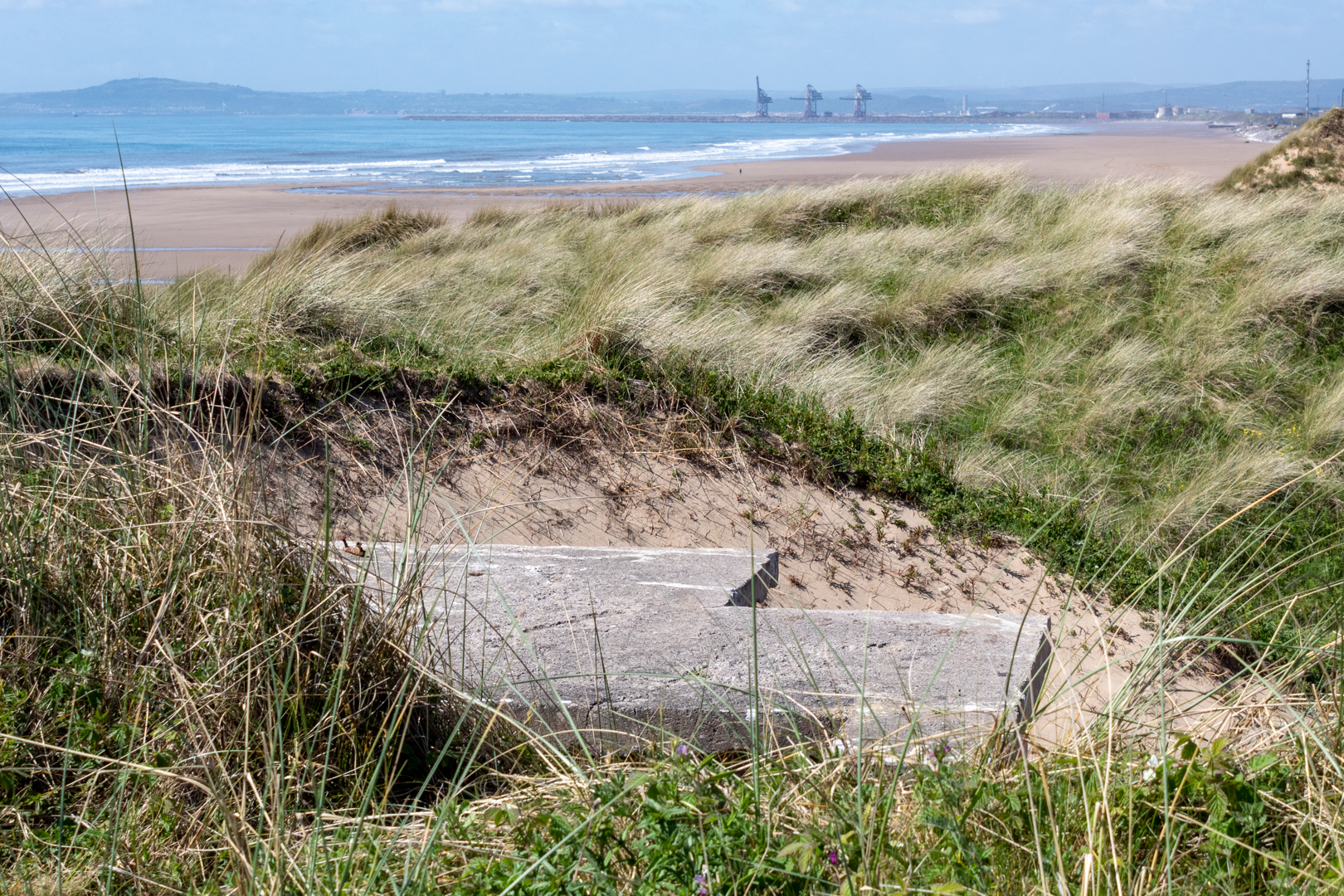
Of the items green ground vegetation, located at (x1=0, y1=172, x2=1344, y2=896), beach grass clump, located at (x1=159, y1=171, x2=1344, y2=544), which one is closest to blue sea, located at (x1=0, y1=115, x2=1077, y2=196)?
beach grass clump, located at (x1=159, y1=171, x2=1344, y2=544)

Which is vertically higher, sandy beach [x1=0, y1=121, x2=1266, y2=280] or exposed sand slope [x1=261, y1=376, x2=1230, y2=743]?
sandy beach [x1=0, y1=121, x2=1266, y2=280]

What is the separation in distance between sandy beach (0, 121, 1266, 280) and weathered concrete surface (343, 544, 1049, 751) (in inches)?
123

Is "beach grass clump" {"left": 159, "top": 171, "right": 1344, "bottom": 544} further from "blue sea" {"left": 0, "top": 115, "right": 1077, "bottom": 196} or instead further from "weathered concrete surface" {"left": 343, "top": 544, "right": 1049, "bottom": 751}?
"blue sea" {"left": 0, "top": 115, "right": 1077, "bottom": 196}

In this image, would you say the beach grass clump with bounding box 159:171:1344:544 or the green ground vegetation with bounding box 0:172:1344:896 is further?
the beach grass clump with bounding box 159:171:1344:544

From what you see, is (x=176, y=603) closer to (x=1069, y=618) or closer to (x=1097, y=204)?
(x=1069, y=618)

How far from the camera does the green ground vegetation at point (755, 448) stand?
1854 millimetres

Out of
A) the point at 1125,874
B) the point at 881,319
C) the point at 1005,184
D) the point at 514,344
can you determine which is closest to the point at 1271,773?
the point at 1125,874

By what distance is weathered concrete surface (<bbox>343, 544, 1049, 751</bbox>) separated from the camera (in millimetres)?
2451

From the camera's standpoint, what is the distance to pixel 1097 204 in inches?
406

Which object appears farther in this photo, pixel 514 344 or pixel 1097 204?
pixel 1097 204

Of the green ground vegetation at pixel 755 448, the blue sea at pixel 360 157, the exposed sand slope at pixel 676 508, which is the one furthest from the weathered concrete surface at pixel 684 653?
the blue sea at pixel 360 157

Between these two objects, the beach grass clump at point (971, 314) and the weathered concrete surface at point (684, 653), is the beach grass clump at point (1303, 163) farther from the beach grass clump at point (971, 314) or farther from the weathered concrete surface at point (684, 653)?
the weathered concrete surface at point (684, 653)

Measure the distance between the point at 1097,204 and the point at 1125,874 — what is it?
9970mm

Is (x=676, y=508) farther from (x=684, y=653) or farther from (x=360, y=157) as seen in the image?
(x=360, y=157)
